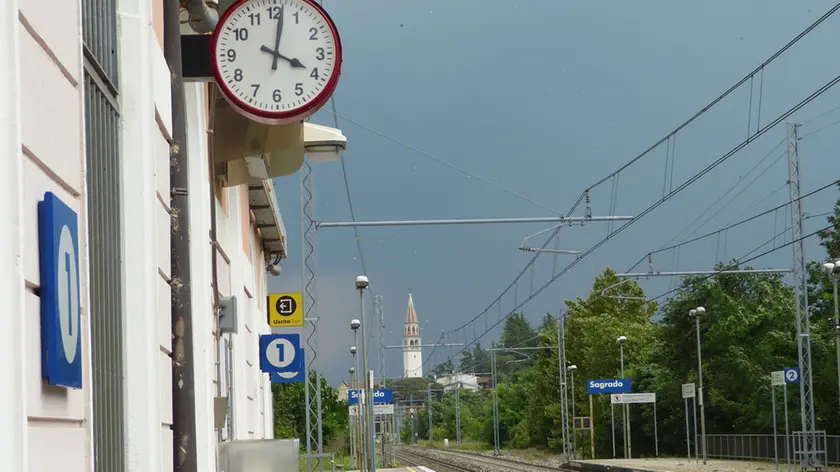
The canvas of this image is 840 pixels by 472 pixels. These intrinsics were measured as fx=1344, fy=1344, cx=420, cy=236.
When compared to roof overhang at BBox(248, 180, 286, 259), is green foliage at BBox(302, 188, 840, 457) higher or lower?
lower

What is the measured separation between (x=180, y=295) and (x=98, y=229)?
145cm

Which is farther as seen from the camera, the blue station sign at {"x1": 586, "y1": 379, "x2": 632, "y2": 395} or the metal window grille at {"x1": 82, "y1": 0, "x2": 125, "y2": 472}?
the blue station sign at {"x1": 586, "y1": 379, "x2": 632, "y2": 395}

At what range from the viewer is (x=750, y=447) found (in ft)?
178

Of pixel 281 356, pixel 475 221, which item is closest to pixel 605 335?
pixel 475 221

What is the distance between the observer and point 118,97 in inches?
252

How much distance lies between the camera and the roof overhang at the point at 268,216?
20.0m

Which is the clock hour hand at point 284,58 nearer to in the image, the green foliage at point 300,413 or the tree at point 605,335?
the green foliage at point 300,413

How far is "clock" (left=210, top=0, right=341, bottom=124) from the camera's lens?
25.1 feet

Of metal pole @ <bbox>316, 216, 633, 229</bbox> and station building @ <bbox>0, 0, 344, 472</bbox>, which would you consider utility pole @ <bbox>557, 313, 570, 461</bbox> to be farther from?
station building @ <bbox>0, 0, 344, 472</bbox>

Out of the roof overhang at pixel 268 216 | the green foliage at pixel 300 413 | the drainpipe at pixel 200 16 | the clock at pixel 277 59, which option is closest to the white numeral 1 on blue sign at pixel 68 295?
the clock at pixel 277 59

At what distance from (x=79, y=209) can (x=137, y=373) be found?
1711mm

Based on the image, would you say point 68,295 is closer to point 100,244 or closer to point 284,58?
point 100,244

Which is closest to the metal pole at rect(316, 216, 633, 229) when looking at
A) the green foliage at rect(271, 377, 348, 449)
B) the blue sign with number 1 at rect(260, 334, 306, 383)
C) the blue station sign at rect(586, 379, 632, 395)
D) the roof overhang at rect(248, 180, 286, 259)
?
the roof overhang at rect(248, 180, 286, 259)

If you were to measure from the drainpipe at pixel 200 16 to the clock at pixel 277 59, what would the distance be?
209cm
